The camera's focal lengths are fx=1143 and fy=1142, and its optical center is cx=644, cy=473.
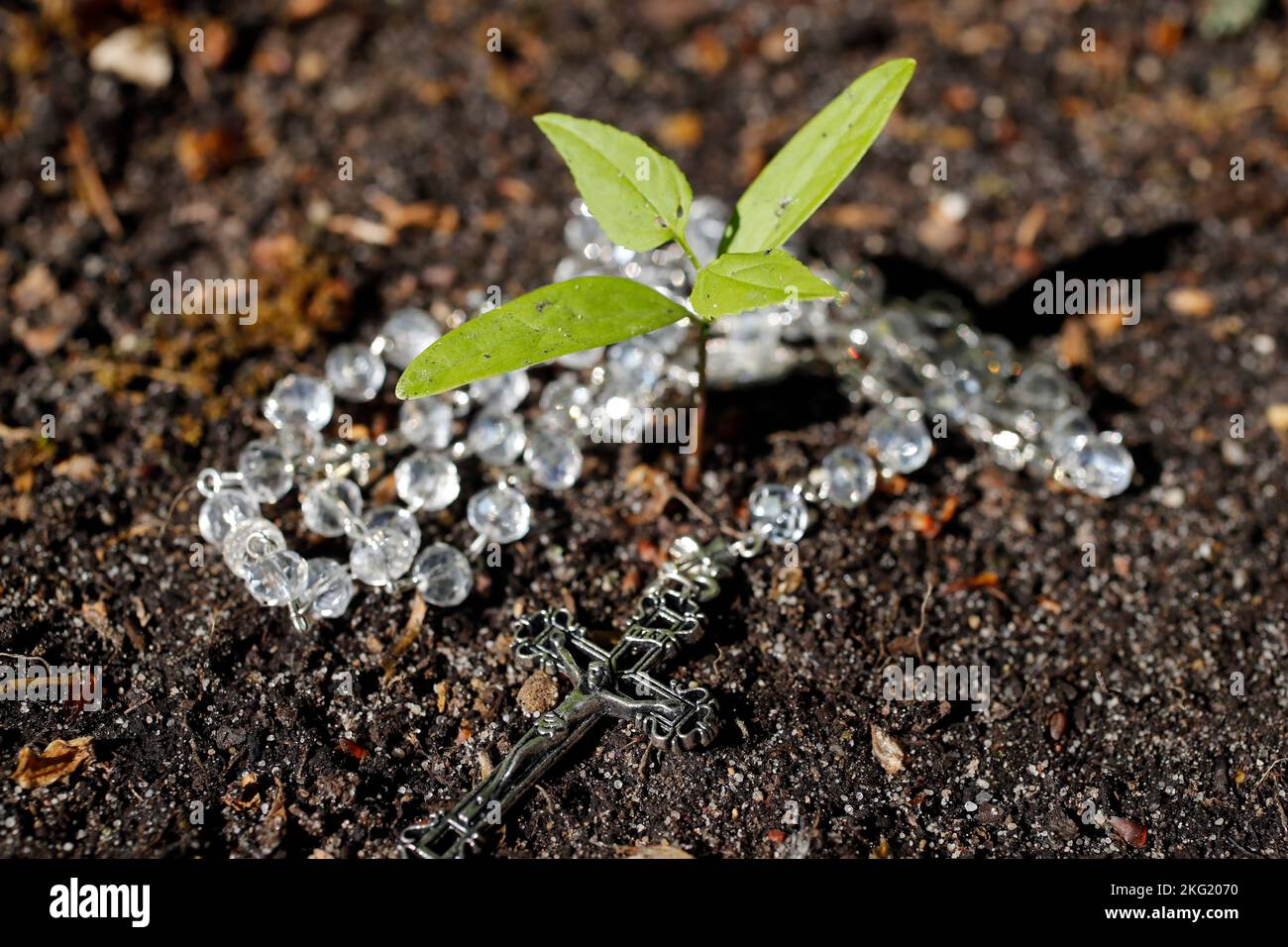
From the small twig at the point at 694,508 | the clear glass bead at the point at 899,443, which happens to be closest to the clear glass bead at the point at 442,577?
the small twig at the point at 694,508

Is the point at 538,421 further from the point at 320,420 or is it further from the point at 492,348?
the point at 492,348

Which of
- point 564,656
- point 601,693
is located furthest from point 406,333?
point 601,693

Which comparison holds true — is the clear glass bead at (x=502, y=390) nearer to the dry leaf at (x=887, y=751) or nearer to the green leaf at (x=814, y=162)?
the green leaf at (x=814, y=162)

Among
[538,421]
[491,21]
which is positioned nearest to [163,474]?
[538,421]

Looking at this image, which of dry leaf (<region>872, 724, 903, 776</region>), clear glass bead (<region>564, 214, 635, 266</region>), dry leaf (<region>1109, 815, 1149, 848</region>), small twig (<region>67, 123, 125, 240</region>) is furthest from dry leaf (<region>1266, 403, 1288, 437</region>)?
small twig (<region>67, 123, 125, 240</region>)

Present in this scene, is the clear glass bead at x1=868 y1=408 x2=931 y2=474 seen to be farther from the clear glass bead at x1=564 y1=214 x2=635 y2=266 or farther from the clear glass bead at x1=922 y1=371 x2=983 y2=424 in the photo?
the clear glass bead at x1=564 y1=214 x2=635 y2=266

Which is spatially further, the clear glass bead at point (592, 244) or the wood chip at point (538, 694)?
the clear glass bead at point (592, 244)

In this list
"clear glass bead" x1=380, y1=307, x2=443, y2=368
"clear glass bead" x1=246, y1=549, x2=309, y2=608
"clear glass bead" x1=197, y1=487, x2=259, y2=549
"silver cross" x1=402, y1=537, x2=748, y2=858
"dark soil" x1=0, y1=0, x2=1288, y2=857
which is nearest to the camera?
"silver cross" x1=402, y1=537, x2=748, y2=858
